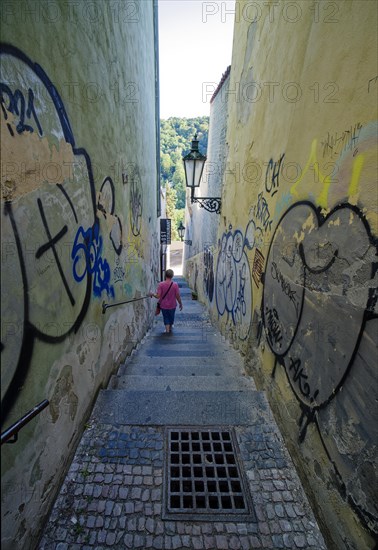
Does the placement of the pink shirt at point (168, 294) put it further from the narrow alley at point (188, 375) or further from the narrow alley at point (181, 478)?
the narrow alley at point (181, 478)

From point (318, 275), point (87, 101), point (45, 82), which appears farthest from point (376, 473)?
point (87, 101)

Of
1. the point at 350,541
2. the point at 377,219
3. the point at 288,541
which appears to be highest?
the point at 377,219

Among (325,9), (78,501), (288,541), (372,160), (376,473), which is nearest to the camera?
(376,473)

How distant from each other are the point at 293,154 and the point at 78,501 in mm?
3779

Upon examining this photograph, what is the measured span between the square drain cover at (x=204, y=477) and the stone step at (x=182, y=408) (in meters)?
0.12

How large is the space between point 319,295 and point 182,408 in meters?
1.89

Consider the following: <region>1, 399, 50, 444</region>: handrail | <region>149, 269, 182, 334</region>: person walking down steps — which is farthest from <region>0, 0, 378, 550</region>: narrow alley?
<region>149, 269, 182, 334</region>: person walking down steps

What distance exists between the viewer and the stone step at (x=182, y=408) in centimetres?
277

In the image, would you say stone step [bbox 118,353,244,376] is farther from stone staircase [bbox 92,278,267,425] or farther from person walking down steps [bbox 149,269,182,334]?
person walking down steps [bbox 149,269,182,334]

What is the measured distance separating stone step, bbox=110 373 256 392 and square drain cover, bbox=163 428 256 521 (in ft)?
2.24

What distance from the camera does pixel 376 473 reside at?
1.49 m

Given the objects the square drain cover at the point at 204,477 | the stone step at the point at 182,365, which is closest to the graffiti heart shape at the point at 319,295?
the square drain cover at the point at 204,477

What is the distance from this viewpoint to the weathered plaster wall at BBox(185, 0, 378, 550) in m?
1.64

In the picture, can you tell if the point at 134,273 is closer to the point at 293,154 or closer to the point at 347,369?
the point at 293,154
